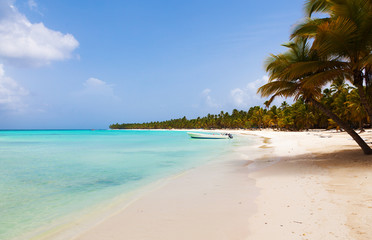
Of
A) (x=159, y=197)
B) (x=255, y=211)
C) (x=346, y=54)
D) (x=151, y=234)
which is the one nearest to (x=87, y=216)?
A: (x=159, y=197)

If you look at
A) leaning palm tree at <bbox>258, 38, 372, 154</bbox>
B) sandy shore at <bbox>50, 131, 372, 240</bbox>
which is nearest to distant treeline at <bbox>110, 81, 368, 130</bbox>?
leaning palm tree at <bbox>258, 38, 372, 154</bbox>

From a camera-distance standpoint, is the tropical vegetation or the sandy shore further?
the tropical vegetation

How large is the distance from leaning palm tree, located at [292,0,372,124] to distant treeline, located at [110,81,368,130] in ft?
9.94

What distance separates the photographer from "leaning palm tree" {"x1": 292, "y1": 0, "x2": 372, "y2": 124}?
810 cm

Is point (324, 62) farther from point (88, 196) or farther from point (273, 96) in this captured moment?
point (88, 196)

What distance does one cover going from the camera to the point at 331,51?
8.95 m

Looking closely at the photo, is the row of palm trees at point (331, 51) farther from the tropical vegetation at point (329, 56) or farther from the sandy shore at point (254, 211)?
the sandy shore at point (254, 211)

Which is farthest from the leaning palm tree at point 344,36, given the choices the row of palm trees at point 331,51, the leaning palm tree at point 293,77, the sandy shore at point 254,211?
the sandy shore at point 254,211

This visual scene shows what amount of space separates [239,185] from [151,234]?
149 inches

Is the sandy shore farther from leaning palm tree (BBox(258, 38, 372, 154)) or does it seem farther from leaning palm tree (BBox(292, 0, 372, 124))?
leaning palm tree (BBox(258, 38, 372, 154))

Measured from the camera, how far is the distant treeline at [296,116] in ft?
116

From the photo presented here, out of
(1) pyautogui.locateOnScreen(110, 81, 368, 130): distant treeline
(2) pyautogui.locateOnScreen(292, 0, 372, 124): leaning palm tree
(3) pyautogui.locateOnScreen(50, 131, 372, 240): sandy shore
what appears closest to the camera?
(3) pyautogui.locateOnScreen(50, 131, 372, 240): sandy shore

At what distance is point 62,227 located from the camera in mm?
4445

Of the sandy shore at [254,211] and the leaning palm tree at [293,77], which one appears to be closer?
the sandy shore at [254,211]
